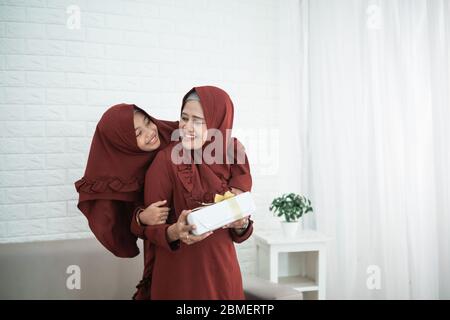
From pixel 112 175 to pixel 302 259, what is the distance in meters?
1.80

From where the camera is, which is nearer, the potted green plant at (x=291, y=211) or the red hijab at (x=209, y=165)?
the red hijab at (x=209, y=165)

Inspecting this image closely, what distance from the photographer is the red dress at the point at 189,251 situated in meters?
1.43

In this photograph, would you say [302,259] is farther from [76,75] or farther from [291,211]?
[76,75]

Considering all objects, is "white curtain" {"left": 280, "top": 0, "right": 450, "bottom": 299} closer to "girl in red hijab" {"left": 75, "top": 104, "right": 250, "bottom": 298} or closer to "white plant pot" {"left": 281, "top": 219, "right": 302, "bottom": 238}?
"white plant pot" {"left": 281, "top": 219, "right": 302, "bottom": 238}

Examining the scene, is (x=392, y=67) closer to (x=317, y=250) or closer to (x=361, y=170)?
(x=361, y=170)

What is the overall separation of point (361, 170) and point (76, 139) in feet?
5.69

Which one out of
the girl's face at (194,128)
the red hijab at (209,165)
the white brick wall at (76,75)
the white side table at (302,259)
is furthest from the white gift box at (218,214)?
the white brick wall at (76,75)

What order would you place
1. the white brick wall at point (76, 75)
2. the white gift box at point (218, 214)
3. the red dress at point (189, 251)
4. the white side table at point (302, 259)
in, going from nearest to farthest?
the white gift box at point (218, 214) → the red dress at point (189, 251) → the white brick wall at point (76, 75) → the white side table at point (302, 259)

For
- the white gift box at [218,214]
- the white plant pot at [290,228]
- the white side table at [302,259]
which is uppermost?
the white gift box at [218,214]

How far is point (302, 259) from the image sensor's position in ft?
9.53

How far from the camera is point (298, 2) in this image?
286 cm

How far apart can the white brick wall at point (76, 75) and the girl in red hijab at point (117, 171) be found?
99cm

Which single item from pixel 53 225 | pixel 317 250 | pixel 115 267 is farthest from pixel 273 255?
pixel 53 225

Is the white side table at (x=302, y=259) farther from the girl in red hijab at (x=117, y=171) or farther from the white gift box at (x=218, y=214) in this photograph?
the white gift box at (x=218, y=214)
